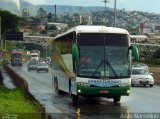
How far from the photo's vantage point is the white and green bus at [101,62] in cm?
2227

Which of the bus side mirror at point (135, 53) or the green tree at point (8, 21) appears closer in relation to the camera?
the bus side mirror at point (135, 53)

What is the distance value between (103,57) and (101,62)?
0.22m

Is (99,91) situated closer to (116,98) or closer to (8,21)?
(116,98)

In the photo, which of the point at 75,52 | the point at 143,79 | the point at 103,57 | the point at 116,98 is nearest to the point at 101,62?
the point at 103,57

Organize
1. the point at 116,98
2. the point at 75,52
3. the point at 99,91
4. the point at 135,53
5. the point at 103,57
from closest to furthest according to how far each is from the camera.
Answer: the point at 75,52 → the point at 135,53 → the point at 99,91 → the point at 103,57 → the point at 116,98

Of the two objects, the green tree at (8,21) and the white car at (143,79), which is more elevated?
the green tree at (8,21)

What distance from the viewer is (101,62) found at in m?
22.4

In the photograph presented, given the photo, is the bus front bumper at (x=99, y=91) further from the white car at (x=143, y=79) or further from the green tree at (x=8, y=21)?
the green tree at (x=8, y=21)

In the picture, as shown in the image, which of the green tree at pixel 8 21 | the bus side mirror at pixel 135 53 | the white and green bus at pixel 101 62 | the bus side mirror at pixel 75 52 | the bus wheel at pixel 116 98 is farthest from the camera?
the green tree at pixel 8 21

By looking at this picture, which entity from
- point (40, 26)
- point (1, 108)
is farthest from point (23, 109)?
point (40, 26)

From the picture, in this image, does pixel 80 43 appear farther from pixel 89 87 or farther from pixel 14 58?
pixel 14 58

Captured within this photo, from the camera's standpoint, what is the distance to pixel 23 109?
47.6 ft

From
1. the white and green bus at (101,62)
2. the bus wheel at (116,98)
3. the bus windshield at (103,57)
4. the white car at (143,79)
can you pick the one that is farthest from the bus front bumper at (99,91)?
the white car at (143,79)

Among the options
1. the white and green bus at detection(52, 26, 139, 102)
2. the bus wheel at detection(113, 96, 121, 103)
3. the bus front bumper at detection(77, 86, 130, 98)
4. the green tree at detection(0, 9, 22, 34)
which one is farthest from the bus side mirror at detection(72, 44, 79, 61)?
the green tree at detection(0, 9, 22, 34)
